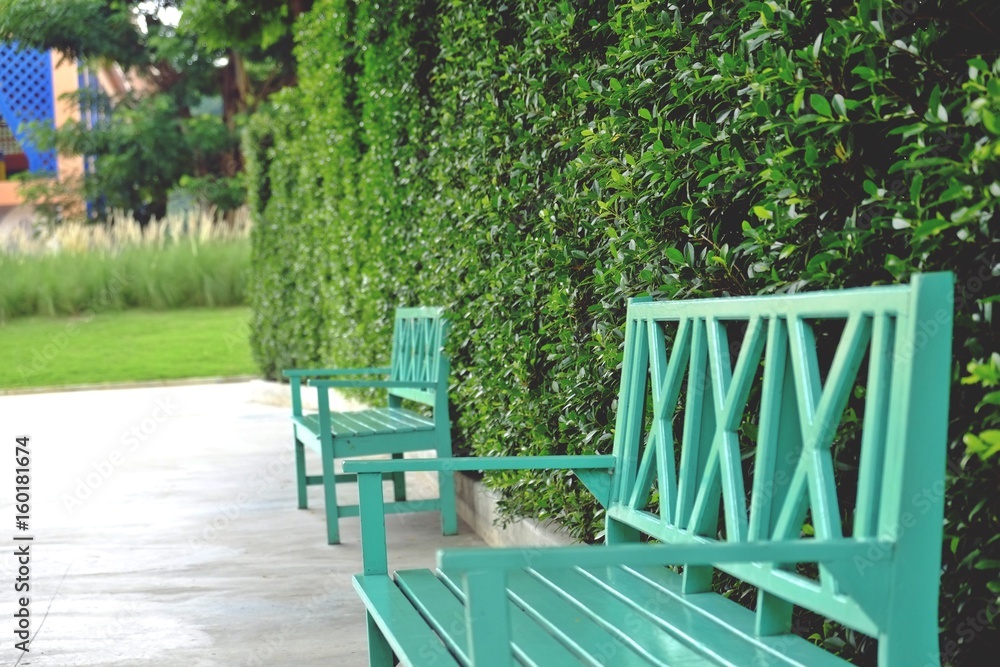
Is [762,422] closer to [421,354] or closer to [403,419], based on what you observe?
[403,419]

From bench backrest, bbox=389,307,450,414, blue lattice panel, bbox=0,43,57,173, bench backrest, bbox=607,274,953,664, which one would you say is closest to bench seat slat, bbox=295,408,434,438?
bench backrest, bbox=389,307,450,414

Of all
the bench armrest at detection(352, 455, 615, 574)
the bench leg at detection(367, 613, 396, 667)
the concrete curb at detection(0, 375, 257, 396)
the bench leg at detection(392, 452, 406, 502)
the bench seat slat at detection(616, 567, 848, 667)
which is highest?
the bench armrest at detection(352, 455, 615, 574)

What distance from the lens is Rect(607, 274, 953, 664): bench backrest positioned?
5.15 feet

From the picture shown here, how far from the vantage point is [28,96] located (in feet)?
84.9

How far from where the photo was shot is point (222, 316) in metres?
17.2

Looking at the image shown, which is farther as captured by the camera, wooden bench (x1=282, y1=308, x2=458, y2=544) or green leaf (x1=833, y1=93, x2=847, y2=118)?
wooden bench (x1=282, y1=308, x2=458, y2=544)

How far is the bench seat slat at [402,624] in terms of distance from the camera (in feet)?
6.32

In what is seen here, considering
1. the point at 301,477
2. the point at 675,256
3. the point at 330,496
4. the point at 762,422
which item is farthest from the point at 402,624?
the point at 301,477

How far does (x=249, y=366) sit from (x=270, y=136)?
427 cm

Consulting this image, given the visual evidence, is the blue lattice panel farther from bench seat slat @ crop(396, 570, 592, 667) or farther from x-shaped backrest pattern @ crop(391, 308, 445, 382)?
bench seat slat @ crop(396, 570, 592, 667)

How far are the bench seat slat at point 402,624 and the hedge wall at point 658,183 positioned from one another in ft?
2.49

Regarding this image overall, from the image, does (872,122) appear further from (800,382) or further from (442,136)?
(442,136)

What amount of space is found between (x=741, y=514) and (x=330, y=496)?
3113 millimetres

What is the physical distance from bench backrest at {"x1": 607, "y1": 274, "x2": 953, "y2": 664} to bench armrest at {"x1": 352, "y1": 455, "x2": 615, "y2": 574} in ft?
0.18
